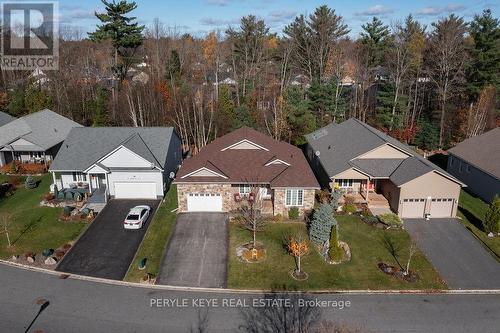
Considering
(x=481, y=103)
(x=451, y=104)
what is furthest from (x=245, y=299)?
(x=451, y=104)

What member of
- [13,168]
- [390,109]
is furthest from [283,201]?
[13,168]

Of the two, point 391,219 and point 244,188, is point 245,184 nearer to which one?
point 244,188

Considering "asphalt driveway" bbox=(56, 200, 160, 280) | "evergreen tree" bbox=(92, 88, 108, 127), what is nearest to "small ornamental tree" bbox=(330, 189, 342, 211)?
"asphalt driveway" bbox=(56, 200, 160, 280)

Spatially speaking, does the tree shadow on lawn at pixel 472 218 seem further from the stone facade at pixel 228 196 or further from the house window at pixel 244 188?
the house window at pixel 244 188

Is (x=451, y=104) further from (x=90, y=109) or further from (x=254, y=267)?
(x=90, y=109)

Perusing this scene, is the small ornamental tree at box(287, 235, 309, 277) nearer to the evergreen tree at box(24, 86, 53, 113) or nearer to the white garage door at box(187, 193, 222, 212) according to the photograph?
the white garage door at box(187, 193, 222, 212)

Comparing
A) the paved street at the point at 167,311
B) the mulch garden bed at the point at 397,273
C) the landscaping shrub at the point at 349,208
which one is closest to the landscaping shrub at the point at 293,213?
the landscaping shrub at the point at 349,208
